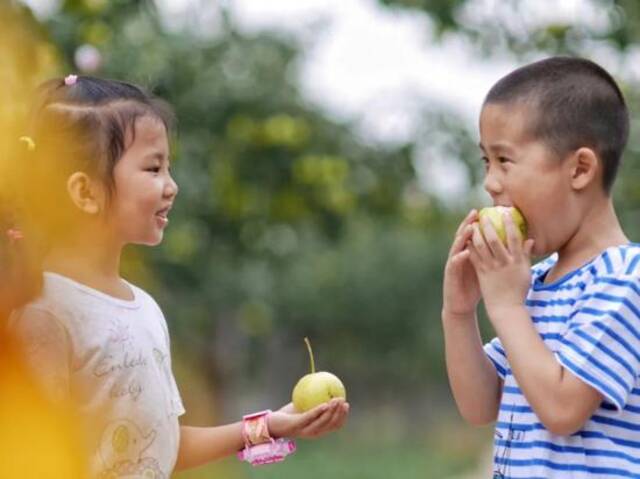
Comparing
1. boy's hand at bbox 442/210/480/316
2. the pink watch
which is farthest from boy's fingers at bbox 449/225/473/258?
the pink watch

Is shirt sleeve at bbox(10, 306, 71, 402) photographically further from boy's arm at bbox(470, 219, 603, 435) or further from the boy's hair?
the boy's hair

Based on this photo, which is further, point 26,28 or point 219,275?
point 219,275

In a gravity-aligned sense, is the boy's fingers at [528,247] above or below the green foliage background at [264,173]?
below

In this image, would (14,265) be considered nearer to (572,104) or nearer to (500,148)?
(500,148)

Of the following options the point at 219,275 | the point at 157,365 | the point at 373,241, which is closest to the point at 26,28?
the point at 157,365

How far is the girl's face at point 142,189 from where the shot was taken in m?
2.74

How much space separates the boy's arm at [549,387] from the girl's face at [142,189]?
70 centimetres

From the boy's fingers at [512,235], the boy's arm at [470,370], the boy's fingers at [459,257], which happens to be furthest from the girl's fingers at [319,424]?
the boy's fingers at [512,235]

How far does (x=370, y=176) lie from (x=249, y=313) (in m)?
8.02

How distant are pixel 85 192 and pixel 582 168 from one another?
0.88 meters

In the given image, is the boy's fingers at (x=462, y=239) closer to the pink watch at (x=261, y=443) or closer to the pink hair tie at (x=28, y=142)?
the pink watch at (x=261, y=443)

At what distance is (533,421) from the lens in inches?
102

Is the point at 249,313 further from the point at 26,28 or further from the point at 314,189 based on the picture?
the point at 26,28

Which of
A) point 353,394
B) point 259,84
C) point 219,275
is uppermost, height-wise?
point 259,84
